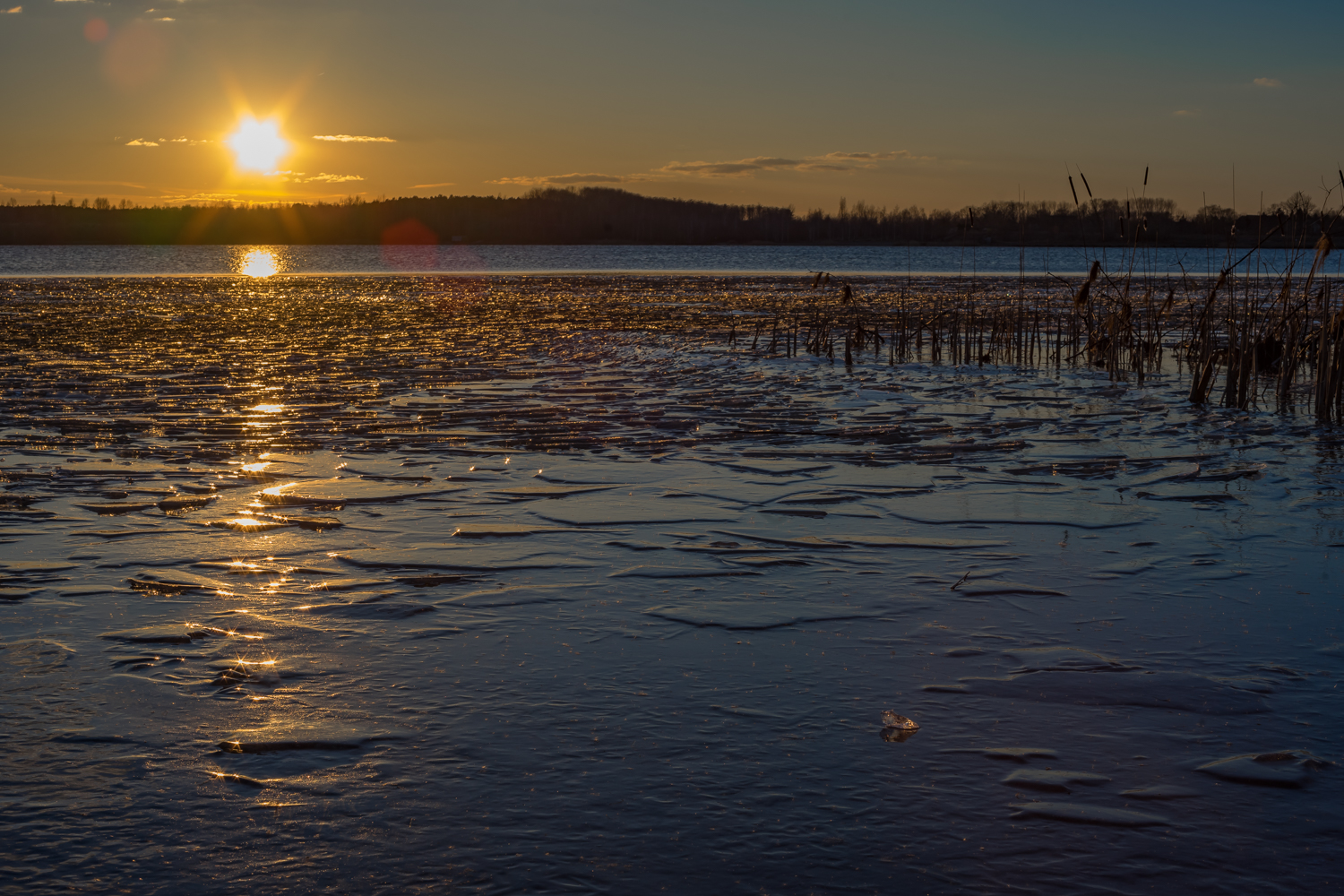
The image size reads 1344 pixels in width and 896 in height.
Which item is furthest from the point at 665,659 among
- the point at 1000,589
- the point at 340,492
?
the point at 340,492

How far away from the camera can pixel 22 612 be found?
192 inches

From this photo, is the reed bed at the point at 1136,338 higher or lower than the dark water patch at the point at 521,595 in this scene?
higher

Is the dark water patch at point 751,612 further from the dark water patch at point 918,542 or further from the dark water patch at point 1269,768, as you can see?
the dark water patch at point 1269,768

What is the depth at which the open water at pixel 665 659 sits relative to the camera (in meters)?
2.99

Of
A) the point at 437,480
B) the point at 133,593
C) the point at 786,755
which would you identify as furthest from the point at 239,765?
the point at 437,480

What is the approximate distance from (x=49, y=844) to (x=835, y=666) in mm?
2719

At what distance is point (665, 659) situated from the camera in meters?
4.39

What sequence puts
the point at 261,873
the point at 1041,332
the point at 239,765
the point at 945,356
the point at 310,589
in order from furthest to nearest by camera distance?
the point at 1041,332 → the point at 945,356 → the point at 310,589 → the point at 239,765 → the point at 261,873

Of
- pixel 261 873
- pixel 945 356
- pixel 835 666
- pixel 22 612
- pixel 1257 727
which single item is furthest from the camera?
pixel 945 356

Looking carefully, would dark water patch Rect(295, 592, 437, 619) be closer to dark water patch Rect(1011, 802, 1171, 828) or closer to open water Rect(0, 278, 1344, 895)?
open water Rect(0, 278, 1344, 895)

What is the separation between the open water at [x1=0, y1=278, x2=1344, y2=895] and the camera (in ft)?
9.82

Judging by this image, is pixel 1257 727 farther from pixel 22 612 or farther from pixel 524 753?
pixel 22 612

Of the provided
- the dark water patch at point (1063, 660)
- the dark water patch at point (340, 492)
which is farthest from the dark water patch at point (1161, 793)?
the dark water patch at point (340, 492)

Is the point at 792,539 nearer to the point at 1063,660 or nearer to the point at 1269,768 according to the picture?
the point at 1063,660
